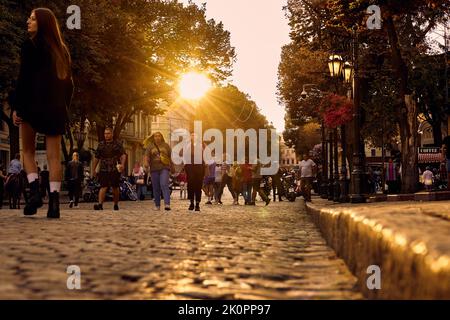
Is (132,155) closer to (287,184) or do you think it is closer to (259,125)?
(259,125)

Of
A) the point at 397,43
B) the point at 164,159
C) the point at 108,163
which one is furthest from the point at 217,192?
the point at 164,159

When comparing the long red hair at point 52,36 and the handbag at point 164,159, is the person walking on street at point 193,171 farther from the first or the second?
the long red hair at point 52,36

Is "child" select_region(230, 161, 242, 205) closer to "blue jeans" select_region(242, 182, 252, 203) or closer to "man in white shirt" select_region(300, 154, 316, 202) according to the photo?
"blue jeans" select_region(242, 182, 252, 203)

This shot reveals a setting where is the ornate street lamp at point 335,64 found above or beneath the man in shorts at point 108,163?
above

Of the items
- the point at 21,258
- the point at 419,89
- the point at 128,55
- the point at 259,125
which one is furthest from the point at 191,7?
the point at 259,125

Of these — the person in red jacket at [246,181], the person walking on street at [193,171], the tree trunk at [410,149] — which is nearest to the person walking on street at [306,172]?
the person in red jacket at [246,181]

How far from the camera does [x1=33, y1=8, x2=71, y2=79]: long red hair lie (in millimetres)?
6715

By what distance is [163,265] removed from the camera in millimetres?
3809

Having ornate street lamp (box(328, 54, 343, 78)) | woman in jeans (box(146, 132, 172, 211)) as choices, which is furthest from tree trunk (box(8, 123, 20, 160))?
ornate street lamp (box(328, 54, 343, 78))

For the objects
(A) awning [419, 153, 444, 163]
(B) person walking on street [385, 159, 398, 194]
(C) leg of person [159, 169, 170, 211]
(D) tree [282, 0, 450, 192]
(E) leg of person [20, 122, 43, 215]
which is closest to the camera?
(E) leg of person [20, 122, 43, 215]

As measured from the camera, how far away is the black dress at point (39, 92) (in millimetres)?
6824

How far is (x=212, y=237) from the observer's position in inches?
235

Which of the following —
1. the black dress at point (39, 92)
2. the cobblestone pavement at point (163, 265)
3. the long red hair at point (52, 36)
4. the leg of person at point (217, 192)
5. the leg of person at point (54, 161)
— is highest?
the long red hair at point (52, 36)

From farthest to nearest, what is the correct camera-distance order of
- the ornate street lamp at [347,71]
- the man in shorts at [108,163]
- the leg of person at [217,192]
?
the leg of person at [217,192]
the ornate street lamp at [347,71]
the man in shorts at [108,163]
